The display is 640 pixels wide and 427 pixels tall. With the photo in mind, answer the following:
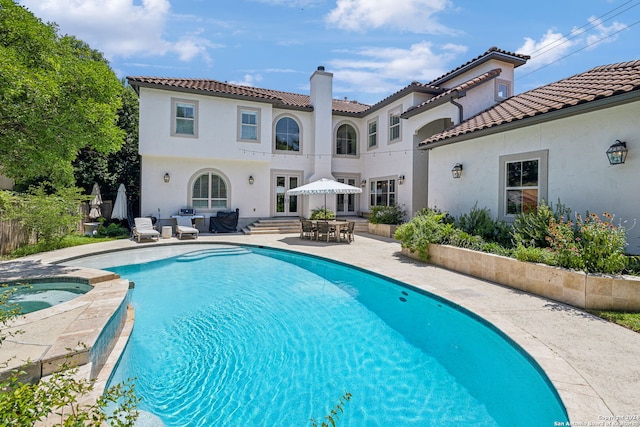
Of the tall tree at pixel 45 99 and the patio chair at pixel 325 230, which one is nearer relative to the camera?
the tall tree at pixel 45 99

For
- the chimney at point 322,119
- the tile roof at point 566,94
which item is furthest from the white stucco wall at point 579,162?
the chimney at point 322,119

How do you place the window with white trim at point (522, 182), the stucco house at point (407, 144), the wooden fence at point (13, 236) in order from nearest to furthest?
the stucco house at point (407, 144)
the window with white trim at point (522, 182)
the wooden fence at point (13, 236)

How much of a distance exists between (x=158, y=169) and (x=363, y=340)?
591 inches

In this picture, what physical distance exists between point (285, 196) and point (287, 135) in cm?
365

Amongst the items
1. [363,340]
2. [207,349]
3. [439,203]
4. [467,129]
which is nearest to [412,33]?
[467,129]

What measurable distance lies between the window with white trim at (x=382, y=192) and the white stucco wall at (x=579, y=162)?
6287 millimetres

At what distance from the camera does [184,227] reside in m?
15.4

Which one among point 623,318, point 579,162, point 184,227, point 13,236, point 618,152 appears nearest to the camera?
point 623,318

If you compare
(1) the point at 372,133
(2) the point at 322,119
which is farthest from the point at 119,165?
(1) the point at 372,133

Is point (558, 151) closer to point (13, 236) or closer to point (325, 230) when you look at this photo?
point (325, 230)

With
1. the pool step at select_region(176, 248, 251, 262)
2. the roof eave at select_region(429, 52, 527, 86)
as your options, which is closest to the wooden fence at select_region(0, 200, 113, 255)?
the pool step at select_region(176, 248, 251, 262)

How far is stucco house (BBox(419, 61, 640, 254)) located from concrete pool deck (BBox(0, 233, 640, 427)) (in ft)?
10.2

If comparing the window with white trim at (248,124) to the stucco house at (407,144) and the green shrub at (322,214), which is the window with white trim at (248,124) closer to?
the stucco house at (407,144)

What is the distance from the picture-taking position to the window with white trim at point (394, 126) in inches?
675
